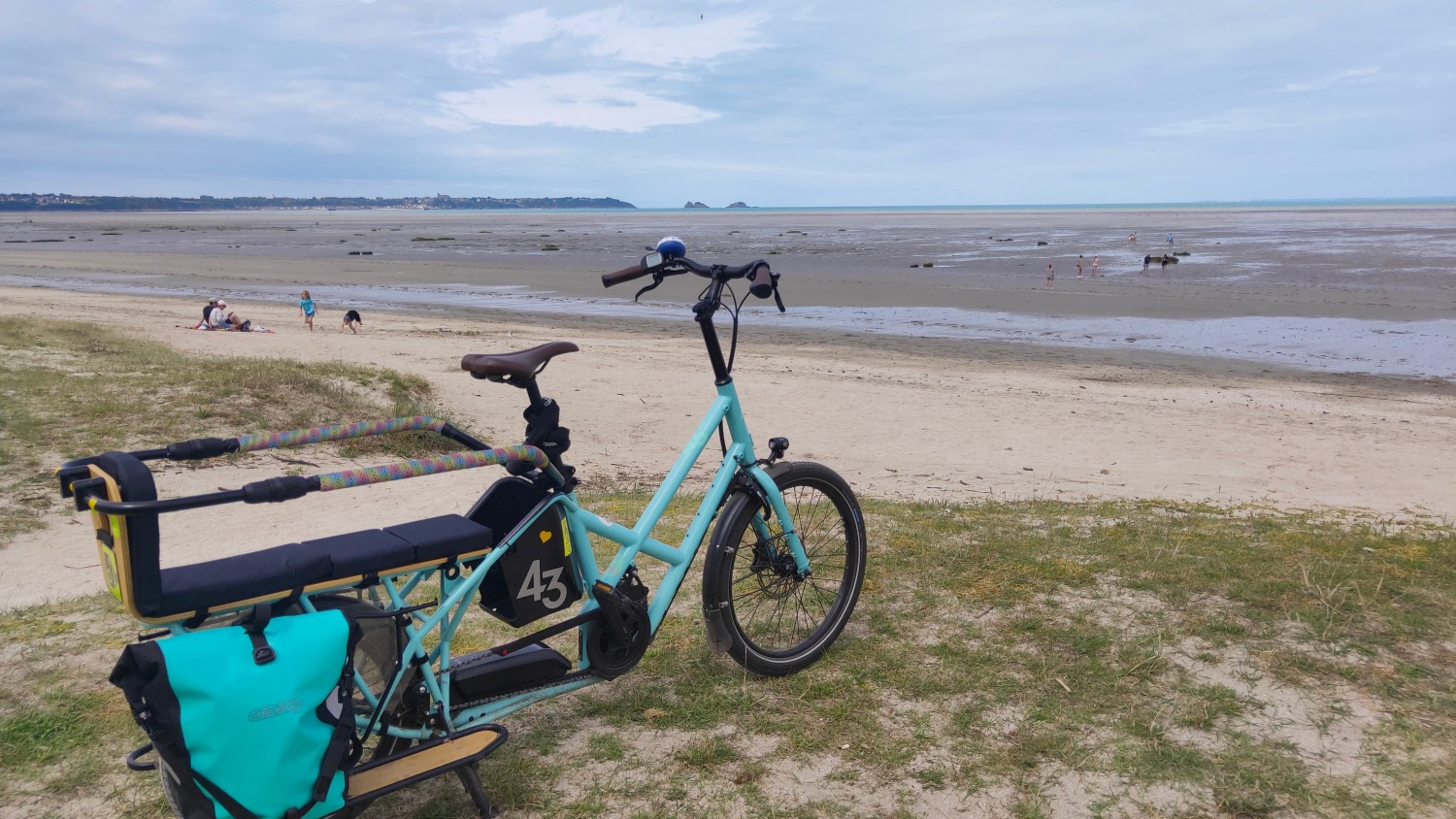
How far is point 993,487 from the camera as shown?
9891 millimetres

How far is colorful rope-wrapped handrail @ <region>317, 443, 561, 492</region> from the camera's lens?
295 centimetres

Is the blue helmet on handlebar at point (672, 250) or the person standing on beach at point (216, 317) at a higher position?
the blue helmet on handlebar at point (672, 250)

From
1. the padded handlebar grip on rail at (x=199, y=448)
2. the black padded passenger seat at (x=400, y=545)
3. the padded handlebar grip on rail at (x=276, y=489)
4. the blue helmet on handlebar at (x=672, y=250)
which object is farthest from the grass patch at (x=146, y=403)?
the blue helmet on handlebar at (x=672, y=250)

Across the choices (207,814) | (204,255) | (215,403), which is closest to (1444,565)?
(207,814)

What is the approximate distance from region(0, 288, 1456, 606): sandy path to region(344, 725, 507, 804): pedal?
4.17 metres

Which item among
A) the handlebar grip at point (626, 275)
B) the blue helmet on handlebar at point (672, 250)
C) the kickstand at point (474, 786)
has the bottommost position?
the kickstand at point (474, 786)

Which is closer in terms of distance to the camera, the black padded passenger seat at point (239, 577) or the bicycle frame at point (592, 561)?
the black padded passenger seat at point (239, 577)

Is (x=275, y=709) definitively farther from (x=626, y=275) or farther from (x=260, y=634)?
(x=626, y=275)

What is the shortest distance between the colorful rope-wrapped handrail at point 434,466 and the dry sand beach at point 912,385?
4437 mm

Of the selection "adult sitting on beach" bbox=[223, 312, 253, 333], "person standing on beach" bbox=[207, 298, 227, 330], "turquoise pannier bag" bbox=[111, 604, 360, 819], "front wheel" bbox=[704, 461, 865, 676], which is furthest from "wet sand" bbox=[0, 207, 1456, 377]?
"turquoise pannier bag" bbox=[111, 604, 360, 819]

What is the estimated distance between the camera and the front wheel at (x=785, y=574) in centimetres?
415

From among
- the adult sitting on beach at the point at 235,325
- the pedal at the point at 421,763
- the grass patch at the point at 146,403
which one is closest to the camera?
the pedal at the point at 421,763

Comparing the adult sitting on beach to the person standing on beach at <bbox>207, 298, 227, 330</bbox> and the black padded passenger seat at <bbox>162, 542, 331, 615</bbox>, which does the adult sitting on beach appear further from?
the black padded passenger seat at <bbox>162, 542, 331, 615</bbox>

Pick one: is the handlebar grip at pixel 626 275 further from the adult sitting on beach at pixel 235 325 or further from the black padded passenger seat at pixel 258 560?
the adult sitting on beach at pixel 235 325
